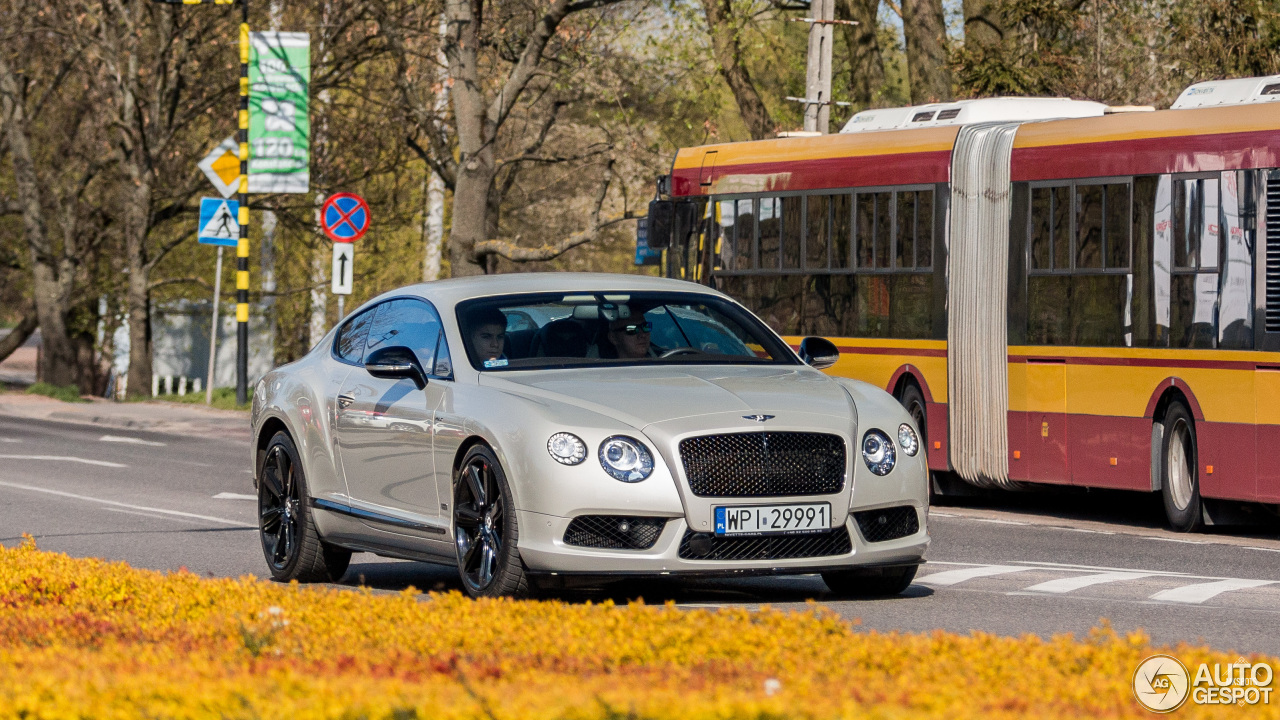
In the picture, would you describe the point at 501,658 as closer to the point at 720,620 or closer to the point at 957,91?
the point at 720,620

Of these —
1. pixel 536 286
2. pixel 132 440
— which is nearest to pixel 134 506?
pixel 536 286

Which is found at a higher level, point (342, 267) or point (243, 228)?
point (243, 228)

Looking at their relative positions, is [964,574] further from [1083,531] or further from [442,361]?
[1083,531]

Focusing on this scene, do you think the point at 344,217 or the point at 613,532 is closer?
the point at 613,532

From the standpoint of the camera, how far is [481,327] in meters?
10.0

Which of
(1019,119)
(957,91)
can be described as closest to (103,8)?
(957,91)

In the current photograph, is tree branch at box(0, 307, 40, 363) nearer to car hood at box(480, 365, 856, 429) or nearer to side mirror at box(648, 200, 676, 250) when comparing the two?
side mirror at box(648, 200, 676, 250)

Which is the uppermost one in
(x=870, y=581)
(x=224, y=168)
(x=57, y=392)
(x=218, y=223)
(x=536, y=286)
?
(x=224, y=168)

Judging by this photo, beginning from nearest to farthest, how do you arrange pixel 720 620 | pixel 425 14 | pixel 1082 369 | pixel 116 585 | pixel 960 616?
pixel 720 620
pixel 116 585
pixel 960 616
pixel 1082 369
pixel 425 14

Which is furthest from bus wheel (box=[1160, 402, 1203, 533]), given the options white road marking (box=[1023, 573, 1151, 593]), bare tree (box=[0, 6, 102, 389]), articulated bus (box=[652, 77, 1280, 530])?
bare tree (box=[0, 6, 102, 389])

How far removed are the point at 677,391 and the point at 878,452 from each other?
924 mm

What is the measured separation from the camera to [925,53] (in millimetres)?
30109

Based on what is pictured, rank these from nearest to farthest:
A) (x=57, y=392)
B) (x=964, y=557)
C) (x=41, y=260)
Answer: (x=964, y=557), (x=57, y=392), (x=41, y=260)

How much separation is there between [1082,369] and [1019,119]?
8.33ft
